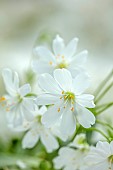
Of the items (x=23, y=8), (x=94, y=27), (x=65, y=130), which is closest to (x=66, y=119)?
(x=65, y=130)

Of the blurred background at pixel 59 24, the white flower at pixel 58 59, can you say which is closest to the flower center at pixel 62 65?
the white flower at pixel 58 59

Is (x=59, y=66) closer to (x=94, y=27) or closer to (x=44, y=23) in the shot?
(x=44, y=23)

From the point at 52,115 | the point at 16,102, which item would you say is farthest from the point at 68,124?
the point at 16,102

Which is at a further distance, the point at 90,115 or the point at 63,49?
the point at 63,49

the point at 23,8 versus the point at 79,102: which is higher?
the point at 79,102

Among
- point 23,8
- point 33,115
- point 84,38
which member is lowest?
point 23,8

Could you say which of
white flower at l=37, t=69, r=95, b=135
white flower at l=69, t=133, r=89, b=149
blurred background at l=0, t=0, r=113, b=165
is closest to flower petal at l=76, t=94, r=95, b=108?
white flower at l=37, t=69, r=95, b=135

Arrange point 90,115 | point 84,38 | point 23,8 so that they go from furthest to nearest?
point 23,8 → point 84,38 → point 90,115
